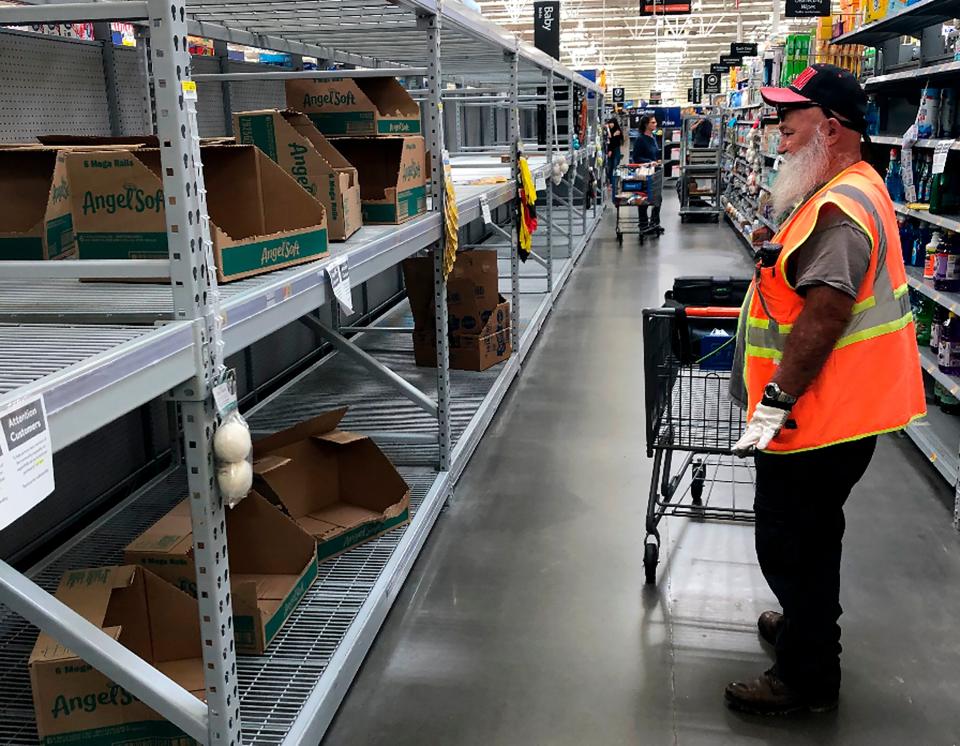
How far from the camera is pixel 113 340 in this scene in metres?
1.55

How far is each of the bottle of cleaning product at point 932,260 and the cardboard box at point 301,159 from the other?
305 cm

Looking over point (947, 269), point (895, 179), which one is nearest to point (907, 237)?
point (895, 179)

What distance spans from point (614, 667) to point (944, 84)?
162 inches

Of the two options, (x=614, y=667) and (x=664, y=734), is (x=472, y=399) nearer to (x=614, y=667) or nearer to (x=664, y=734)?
(x=614, y=667)

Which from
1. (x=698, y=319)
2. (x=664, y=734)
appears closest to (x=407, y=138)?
(x=698, y=319)

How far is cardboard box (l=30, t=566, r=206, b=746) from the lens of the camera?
208 centimetres

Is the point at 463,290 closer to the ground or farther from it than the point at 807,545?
farther from it

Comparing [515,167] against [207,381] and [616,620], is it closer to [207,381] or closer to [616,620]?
[616,620]

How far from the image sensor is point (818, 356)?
7.30 ft

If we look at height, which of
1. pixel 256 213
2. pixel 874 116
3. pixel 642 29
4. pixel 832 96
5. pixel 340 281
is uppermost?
pixel 642 29

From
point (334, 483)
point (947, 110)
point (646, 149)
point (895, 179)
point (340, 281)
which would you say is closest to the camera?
point (340, 281)

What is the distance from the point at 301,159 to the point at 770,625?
216 cm

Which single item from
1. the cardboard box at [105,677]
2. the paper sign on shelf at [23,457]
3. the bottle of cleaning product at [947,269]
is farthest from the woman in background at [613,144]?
the paper sign on shelf at [23,457]

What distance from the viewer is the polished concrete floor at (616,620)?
2547 millimetres
